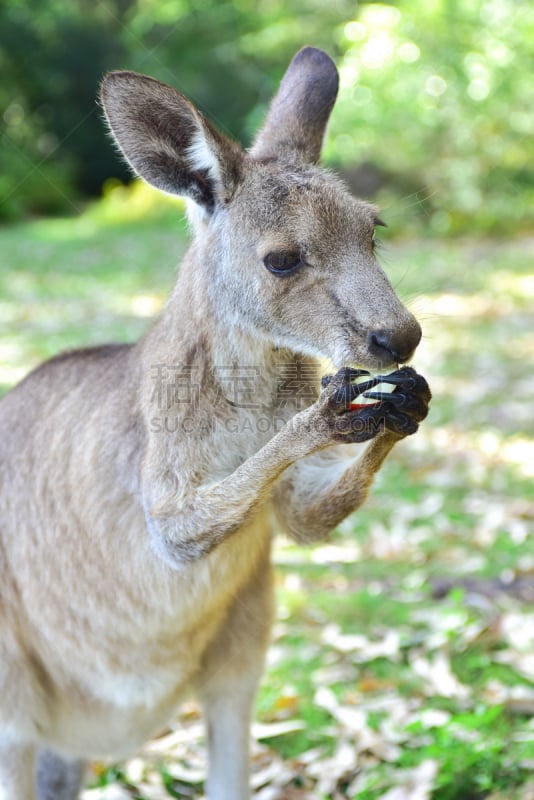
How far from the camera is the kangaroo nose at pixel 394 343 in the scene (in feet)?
7.09

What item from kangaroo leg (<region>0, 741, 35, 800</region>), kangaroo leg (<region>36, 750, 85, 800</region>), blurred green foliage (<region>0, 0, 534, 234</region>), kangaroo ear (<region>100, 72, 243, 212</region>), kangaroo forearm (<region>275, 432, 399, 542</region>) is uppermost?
blurred green foliage (<region>0, 0, 534, 234</region>)

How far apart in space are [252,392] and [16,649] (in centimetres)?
109

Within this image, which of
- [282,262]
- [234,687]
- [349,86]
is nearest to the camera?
[282,262]

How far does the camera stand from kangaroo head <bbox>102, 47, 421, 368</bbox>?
7.34ft

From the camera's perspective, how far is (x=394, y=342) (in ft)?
7.09

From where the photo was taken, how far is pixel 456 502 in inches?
205

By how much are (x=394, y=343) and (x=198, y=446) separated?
0.65 metres

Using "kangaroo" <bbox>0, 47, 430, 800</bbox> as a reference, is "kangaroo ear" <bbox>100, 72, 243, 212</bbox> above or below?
above

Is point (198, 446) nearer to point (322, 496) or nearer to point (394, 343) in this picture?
point (322, 496)

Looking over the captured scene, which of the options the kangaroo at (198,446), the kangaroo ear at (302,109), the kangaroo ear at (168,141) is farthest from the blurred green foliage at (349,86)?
the kangaroo ear at (168,141)

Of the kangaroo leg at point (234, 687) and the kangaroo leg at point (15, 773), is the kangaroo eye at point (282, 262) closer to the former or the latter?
the kangaroo leg at point (234, 687)

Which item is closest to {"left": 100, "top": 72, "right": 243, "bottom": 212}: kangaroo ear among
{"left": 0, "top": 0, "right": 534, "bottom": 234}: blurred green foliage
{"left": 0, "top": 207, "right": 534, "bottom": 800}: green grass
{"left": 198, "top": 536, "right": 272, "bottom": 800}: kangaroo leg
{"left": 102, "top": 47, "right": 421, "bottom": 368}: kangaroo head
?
{"left": 102, "top": 47, "right": 421, "bottom": 368}: kangaroo head

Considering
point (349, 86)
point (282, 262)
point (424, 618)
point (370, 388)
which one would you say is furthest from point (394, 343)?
point (349, 86)

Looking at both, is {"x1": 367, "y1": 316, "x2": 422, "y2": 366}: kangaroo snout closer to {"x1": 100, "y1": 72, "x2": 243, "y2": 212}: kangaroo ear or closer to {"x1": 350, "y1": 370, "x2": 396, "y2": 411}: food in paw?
{"x1": 350, "y1": 370, "x2": 396, "y2": 411}: food in paw
